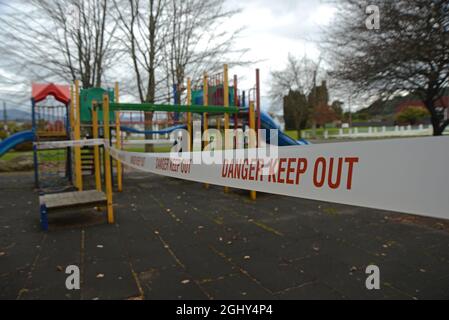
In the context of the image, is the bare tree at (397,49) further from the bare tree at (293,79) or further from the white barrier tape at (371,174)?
the bare tree at (293,79)

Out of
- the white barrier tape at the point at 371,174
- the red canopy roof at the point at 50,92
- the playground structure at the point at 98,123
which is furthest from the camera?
the red canopy roof at the point at 50,92

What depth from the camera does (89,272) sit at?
313 centimetres

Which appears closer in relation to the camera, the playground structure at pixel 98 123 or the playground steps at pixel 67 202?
the playground steps at pixel 67 202

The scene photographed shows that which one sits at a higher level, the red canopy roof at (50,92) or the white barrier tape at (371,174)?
the red canopy roof at (50,92)

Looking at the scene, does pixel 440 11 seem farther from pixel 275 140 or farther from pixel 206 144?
pixel 206 144

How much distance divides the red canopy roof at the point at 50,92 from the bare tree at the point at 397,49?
322 inches

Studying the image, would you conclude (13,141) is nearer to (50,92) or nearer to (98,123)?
(50,92)

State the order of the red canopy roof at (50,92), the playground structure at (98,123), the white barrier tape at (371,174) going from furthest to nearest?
1. the red canopy roof at (50,92)
2. the playground structure at (98,123)
3. the white barrier tape at (371,174)

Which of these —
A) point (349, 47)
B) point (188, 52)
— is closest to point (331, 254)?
point (349, 47)

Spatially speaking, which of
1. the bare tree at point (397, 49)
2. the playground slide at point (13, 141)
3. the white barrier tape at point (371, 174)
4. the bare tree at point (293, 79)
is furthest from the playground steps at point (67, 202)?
the bare tree at point (293, 79)

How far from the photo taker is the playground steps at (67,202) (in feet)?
15.2

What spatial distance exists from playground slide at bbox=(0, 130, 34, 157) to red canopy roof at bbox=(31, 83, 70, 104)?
114 centimetres

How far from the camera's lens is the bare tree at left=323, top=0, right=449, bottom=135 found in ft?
15.9
